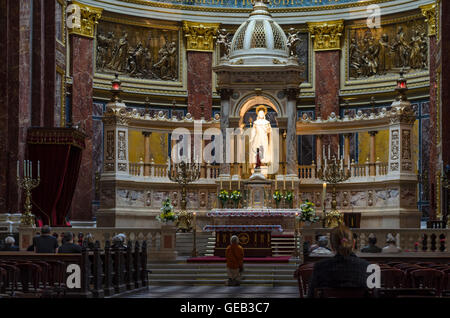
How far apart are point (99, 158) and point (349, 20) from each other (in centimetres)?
1141

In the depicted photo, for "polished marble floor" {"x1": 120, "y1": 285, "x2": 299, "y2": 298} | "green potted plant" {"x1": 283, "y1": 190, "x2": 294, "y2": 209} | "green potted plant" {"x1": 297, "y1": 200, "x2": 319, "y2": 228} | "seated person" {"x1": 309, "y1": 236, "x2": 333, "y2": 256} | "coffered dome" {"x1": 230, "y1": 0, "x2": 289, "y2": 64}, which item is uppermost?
"coffered dome" {"x1": 230, "y1": 0, "x2": 289, "y2": 64}

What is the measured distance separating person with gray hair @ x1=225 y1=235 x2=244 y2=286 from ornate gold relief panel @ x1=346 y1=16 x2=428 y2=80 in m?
16.8

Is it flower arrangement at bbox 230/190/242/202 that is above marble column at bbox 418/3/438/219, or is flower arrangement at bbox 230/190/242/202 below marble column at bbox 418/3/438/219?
below

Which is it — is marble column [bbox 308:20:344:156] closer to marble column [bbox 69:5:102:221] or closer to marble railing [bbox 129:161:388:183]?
marble railing [bbox 129:161:388:183]

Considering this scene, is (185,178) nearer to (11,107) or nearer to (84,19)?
(11,107)

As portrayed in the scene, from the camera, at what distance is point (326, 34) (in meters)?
36.4

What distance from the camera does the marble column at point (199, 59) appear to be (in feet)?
120

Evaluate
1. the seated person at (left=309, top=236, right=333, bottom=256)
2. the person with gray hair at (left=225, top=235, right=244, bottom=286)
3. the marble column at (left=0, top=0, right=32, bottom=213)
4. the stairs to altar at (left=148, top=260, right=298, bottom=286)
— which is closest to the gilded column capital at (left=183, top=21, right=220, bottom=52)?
the marble column at (left=0, top=0, right=32, bottom=213)

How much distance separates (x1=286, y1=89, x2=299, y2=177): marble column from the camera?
94.7ft

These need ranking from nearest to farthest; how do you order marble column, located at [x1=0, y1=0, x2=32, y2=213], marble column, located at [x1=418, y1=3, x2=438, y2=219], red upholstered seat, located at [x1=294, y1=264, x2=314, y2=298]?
1. red upholstered seat, located at [x1=294, y1=264, x2=314, y2=298]
2. marble column, located at [x1=0, y1=0, x2=32, y2=213]
3. marble column, located at [x1=418, y1=3, x2=438, y2=219]

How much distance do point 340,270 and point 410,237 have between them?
45.9 ft

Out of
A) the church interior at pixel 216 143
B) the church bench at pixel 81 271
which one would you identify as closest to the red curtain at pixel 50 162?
the church interior at pixel 216 143

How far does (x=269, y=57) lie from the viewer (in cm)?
2942

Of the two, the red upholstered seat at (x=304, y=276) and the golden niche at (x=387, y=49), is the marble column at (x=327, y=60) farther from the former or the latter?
the red upholstered seat at (x=304, y=276)
